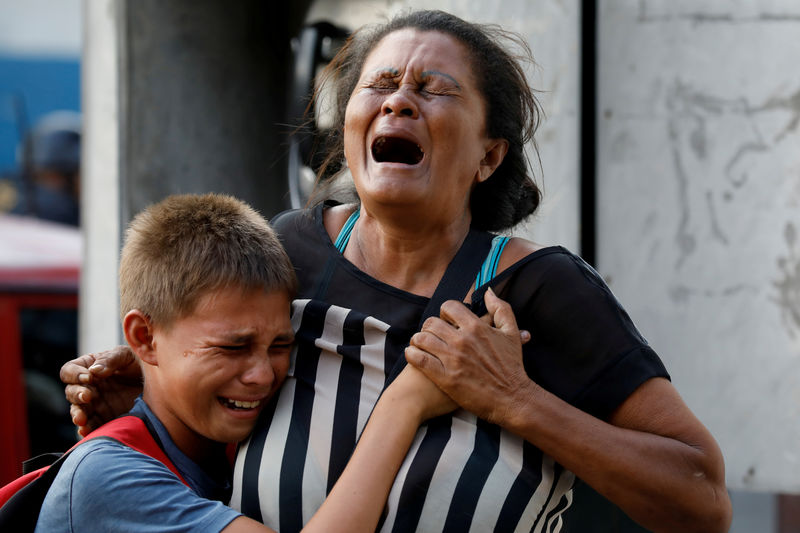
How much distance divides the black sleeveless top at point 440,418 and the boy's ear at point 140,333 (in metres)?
0.25

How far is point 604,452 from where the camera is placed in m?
1.58

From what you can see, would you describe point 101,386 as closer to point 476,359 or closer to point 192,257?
point 192,257

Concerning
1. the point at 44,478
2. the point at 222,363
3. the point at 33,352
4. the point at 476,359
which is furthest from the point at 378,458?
the point at 33,352

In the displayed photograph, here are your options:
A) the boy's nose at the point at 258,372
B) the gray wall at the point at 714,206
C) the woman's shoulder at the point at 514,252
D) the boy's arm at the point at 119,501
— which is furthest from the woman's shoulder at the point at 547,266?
the gray wall at the point at 714,206

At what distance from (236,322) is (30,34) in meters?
12.1

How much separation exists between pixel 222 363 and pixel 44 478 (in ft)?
1.17

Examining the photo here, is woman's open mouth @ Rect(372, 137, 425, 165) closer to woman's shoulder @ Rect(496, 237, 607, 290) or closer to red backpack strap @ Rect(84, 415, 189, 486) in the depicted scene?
woman's shoulder @ Rect(496, 237, 607, 290)

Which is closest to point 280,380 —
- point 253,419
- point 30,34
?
point 253,419

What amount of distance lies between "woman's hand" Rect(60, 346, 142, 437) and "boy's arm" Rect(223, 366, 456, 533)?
1.80 feet

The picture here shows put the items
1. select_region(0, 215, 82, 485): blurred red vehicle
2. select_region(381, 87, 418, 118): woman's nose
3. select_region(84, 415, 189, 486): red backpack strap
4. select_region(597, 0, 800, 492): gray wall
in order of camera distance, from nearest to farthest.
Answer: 1. select_region(84, 415, 189, 486): red backpack strap
2. select_region(381, 87, 418, 118): woman's nose
3. select_region(597, 0, 800, 492): gray wall
4. select_region(0, 215, 82, 485): blurred red vehicle

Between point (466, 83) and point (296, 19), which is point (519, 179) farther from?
point (296, 19)

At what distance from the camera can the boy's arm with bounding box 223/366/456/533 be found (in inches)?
60.5

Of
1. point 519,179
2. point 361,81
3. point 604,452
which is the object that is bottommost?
point 604,452

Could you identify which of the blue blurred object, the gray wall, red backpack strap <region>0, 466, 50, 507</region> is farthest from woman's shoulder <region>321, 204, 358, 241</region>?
the blue blurred object
